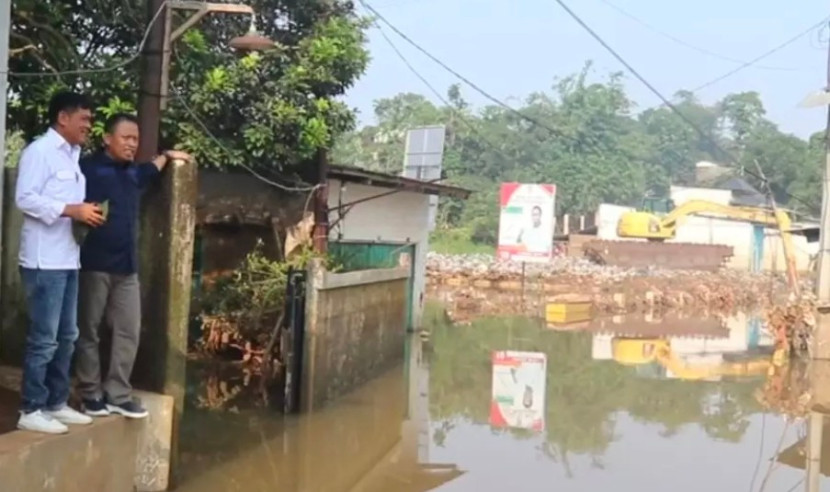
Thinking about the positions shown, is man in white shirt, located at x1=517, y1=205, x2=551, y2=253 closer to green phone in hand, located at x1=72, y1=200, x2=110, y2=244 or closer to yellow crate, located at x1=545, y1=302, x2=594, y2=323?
yellow crate, located at x1=545, y1=302, x2=594, y2=323

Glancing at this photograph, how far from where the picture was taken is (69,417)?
20.5 feet

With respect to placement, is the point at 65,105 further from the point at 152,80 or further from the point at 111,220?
the point at 152,80

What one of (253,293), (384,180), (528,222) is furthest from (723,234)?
(253,293)

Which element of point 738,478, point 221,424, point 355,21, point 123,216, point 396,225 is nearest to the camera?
point 123,216

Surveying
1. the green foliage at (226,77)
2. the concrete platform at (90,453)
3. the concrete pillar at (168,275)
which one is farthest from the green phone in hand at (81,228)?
the green foliage at (226,77)

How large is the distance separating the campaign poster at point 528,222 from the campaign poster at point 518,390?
922cm

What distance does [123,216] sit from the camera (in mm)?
6457

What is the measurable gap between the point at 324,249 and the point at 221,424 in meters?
4.88

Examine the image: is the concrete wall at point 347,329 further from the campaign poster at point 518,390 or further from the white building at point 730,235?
the white building at point 730,235

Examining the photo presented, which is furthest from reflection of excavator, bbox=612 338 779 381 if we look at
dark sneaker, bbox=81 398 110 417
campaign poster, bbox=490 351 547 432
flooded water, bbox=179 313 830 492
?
dark sneaker, bbox=81 398 110 417

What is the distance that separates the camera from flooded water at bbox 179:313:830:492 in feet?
30.0

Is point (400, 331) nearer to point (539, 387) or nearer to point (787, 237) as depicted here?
point (539, 387)

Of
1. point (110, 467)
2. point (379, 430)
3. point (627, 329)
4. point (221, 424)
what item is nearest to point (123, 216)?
point (110, 467)

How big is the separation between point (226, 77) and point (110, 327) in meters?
A: 6.11
